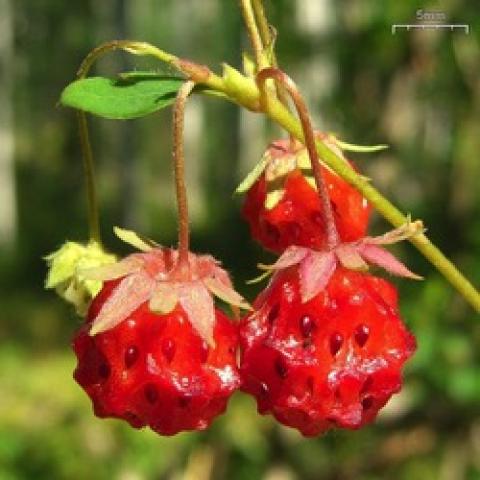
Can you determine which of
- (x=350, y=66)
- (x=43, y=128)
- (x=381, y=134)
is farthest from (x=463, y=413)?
(x=43, y=128)

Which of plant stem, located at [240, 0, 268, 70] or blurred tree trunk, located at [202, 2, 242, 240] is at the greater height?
plant stem, located at [240, 0, 268, 70]

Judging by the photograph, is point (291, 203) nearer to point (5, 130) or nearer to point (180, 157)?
point (180, 157)

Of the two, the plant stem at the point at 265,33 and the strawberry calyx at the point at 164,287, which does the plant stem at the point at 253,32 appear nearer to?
the plant stem at the point at 265,33

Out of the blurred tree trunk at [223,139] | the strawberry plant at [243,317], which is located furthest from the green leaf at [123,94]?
the blurred tree trunk at [223,139]

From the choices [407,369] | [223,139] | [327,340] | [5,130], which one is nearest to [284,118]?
[327,340]

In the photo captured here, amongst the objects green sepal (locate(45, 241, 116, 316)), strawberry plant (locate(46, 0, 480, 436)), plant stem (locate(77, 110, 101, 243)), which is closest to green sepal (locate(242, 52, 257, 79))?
strawberry plant (locate(46, 0, 480, 436))

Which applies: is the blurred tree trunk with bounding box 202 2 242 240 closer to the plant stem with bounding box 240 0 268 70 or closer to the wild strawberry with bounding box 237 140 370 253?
the wild strawberry with bounding box 237 140 370 253

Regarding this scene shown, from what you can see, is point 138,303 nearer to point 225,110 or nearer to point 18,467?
point 18,467
